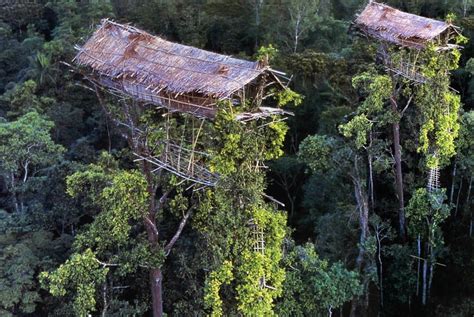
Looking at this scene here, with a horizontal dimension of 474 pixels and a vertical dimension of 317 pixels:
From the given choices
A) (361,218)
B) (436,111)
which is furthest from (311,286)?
(436,111)

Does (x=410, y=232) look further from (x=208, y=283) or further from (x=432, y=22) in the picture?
(x=208, y=283)

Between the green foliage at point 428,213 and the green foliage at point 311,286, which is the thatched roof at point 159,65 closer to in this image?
the green foliage at point 311,286

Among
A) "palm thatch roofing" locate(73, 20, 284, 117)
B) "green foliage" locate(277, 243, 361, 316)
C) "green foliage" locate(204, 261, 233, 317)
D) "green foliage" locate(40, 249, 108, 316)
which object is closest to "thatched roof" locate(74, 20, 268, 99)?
"palm thatch roofing" locate(73, 20, 284, 117)

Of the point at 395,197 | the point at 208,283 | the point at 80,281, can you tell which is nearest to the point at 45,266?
the point at 80,281

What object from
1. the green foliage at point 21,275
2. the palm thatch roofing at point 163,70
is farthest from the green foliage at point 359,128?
the green foliage at point 21,275

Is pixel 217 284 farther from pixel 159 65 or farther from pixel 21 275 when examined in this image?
pixel 21 275

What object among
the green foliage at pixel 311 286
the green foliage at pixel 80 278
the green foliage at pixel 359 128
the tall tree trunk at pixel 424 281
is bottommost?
the tall tree trunk at pixel 424 281
